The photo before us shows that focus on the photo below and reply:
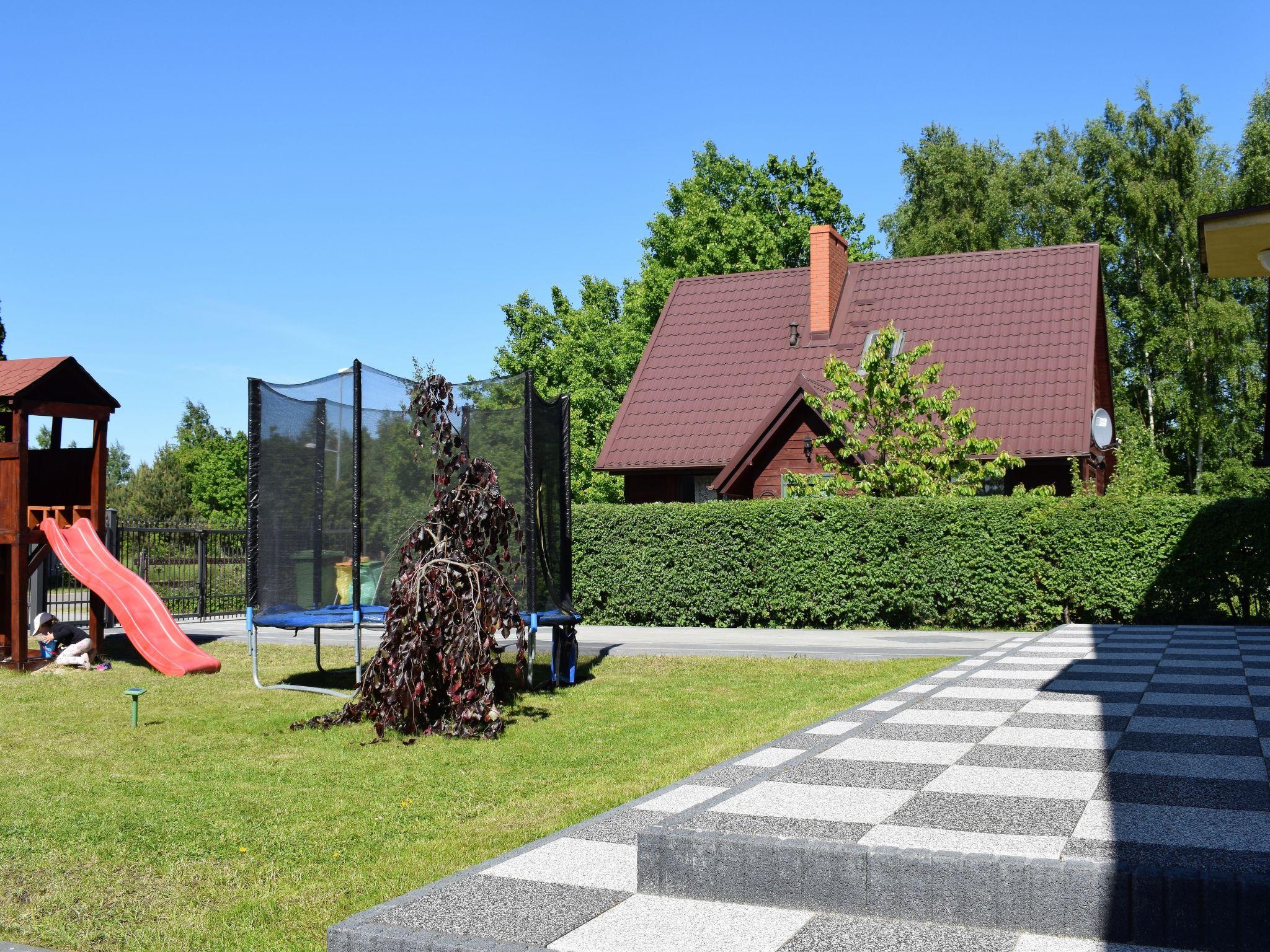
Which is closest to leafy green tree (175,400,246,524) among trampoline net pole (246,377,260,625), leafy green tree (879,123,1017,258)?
leafy green tree (879,123,1017,258)

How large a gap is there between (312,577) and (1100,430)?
1900 cm

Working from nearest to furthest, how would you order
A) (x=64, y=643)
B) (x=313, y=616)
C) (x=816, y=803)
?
(x=816, y=803) < (x=313, y=616) < (x=64, y=643)

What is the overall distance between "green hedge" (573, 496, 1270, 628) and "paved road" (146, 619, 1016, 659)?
0.63 metres

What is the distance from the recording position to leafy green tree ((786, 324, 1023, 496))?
20984 millimetres

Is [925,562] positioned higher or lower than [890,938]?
higher

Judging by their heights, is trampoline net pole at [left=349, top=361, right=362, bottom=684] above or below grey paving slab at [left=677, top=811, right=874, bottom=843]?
above

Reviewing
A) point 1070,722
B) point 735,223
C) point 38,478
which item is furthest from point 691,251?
point 1070,722

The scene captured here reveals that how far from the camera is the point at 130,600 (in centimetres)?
1448

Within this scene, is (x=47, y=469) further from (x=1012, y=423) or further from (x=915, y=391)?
(x=1012, y=423)

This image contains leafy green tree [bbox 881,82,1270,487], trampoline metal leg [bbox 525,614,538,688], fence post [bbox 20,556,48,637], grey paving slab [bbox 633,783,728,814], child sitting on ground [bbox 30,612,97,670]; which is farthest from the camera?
leafy green tree [bbox 881,82,1270,487]

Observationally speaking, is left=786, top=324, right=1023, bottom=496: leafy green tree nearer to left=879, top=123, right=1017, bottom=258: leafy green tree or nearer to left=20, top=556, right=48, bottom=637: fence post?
left=20, top=556, right=48, bottom=637: fence post

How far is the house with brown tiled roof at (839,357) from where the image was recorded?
2489 cm

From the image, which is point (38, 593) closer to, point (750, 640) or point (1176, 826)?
point (750, 640)

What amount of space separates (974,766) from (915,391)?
16.0m
